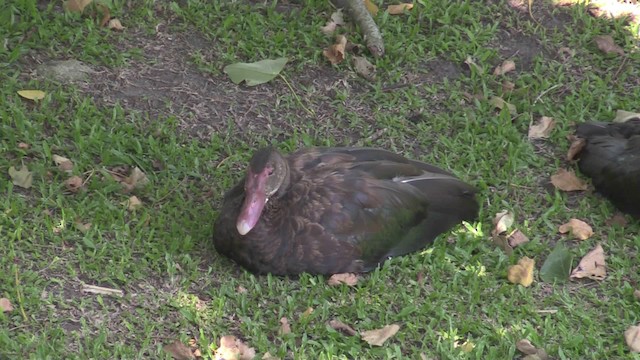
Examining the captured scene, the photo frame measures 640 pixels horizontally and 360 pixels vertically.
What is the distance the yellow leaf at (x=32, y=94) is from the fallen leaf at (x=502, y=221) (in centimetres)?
288

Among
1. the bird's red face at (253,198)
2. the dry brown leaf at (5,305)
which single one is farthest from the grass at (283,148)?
the bird's red face at (253,198)

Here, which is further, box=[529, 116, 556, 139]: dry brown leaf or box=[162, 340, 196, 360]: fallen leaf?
box=[529, 116, 556, 139]: dry brown leaf

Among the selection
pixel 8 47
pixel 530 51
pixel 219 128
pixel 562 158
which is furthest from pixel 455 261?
pixel 8 47

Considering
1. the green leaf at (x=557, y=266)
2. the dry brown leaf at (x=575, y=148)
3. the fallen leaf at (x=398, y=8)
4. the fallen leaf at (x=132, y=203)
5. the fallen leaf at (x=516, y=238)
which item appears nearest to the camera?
the green leaf at (x=557, y=266)

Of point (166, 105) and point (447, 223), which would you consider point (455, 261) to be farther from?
point (166, 105)

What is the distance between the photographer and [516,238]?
5906mm

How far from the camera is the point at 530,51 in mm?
7297

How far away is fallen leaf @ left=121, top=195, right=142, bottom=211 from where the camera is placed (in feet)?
19.0

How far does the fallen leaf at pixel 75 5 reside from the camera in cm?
698

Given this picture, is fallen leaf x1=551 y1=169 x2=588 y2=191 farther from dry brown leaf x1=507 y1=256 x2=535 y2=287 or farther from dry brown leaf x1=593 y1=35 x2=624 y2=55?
dry brown leaf x1=593 y1=35 x2=624 y2=55

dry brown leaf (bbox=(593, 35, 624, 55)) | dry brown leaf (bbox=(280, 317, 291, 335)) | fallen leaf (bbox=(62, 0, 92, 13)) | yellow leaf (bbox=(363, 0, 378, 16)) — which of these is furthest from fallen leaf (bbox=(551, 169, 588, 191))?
fallen leaf (bbox=(62, 0, 92, 13))

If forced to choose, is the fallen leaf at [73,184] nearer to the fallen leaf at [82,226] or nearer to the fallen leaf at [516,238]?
the fallen leaf at [82,226]

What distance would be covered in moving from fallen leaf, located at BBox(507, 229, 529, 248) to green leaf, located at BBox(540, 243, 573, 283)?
0.60 feet

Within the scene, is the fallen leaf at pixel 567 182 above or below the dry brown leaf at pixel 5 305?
above
